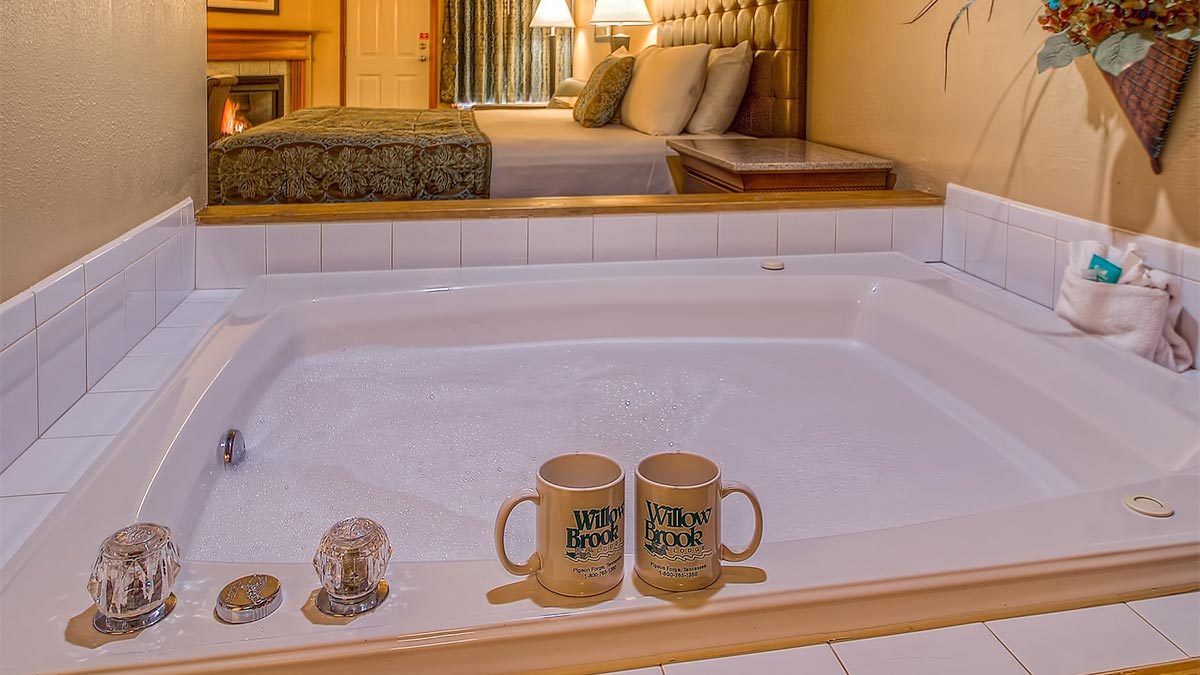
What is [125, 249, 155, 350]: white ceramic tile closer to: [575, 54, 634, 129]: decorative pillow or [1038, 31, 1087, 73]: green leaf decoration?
[1038, 31, 1087, 73]: green leaf decoration

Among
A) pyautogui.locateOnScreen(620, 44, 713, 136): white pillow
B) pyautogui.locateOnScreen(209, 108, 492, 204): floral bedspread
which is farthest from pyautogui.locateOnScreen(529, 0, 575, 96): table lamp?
pyautogui.locateOnScreen(209, 108, 492, 204): floral bedspread

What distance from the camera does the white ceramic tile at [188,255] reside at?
1979 mm

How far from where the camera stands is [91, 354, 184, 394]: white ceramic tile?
1.45 metres

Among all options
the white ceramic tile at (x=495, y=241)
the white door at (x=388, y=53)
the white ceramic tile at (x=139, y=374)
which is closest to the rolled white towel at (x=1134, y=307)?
the white ceramic tile at (x=495, y=241)

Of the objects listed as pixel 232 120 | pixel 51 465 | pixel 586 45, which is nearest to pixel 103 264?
pixel 51 465

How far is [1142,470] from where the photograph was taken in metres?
1.33

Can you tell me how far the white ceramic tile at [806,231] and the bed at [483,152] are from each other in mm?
1089

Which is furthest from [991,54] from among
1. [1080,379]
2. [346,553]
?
[346,553]

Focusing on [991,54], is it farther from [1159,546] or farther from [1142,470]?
[1159,546]

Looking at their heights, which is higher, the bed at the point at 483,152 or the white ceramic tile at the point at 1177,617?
the bed at the point at 483,152

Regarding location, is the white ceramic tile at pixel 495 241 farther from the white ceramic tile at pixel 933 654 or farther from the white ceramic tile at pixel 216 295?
the white ceramic tile at pixel 933 654

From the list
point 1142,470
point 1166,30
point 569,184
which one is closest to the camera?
point 1142,470

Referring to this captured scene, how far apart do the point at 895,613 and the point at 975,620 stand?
0.08 meters

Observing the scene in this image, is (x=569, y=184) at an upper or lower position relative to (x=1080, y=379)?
upper
